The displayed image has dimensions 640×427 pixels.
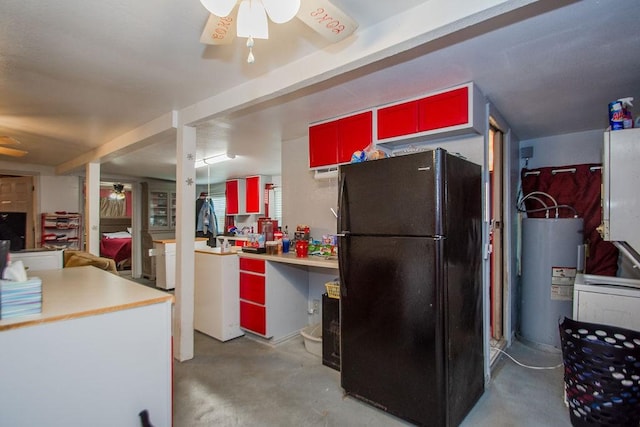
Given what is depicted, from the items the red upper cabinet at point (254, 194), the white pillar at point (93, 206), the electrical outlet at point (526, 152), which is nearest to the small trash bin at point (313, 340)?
the electrical outlet at point (526, 152)

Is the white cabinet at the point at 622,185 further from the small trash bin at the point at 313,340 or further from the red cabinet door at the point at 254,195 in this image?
the red cabinet door at the point at 254,195

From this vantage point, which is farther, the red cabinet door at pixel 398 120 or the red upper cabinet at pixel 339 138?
the red upper cabinet at pixel 339 138

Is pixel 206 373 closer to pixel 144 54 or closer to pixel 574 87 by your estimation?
pixel 144 54

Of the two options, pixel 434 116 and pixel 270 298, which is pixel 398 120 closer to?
pixel 434 116

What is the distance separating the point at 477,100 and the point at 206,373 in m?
3.00

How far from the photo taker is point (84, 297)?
1.60m

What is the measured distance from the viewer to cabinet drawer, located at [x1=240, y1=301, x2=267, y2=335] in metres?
3.10

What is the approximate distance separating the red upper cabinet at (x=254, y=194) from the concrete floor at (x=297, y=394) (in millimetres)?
3925

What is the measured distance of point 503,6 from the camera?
126cm

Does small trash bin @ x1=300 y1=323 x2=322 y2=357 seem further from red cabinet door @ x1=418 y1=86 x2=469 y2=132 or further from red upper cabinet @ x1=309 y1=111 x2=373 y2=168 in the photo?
red cabinet door @ x1=418 y1=86 x2=469 y2=132

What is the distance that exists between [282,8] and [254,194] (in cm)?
569

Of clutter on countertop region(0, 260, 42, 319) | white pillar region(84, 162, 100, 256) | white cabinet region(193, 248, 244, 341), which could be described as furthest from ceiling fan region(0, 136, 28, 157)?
clutter on countertop region(0, 260, 42, 319)

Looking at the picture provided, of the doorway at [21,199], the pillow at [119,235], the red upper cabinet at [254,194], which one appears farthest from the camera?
the pillow at [119,235]

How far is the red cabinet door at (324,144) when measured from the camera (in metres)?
3.01
